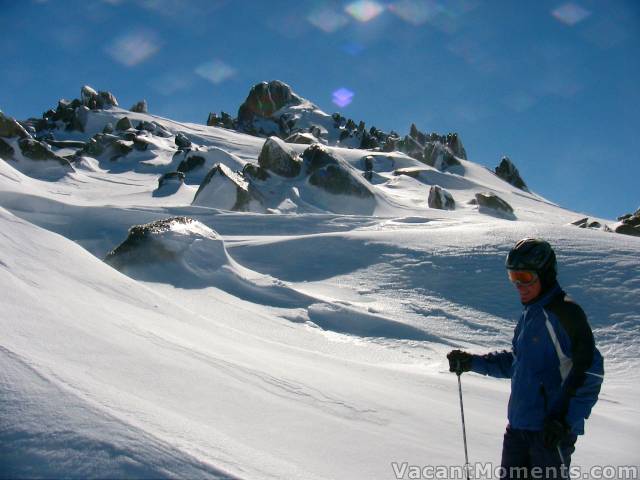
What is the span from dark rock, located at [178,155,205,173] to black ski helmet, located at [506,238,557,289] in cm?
2815

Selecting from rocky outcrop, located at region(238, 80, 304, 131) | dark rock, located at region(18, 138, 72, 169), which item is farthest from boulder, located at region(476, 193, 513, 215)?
rocky outcrop, located at region(238, 80, 304, 131)

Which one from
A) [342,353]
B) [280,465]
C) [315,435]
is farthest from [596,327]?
[280,465]

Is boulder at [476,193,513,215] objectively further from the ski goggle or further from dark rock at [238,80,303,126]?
dark rock at [238,80,303,126]

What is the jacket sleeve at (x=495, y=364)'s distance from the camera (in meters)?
2.95

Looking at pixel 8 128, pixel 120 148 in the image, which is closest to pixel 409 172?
pixel 120 148

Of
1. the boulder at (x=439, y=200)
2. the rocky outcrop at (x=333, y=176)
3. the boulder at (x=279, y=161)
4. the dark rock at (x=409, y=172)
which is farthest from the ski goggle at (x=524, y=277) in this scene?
the dark rock at (x=409, y=172)

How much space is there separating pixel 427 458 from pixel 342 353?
10.7ft

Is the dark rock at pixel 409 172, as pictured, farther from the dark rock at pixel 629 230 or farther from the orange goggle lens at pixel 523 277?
the orange goggle lens at pixel 523 277

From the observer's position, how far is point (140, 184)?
88.0 feet

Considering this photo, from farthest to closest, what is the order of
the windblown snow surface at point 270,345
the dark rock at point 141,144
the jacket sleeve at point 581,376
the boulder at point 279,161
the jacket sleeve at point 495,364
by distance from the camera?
the dark rock at point 141,144
the boulder at point 279,161
the jacket sleeve at point 495,364
the jacket sleeve at point 581,376
the windblown snow surface at point 270,345

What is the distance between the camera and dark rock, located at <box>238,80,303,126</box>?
234ft

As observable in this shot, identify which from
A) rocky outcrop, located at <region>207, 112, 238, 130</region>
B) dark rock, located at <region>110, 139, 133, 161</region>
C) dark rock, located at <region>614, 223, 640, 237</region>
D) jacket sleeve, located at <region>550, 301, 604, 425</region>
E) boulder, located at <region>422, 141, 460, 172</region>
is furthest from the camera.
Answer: rocky outcrop, located at <region>207, 112, 238, 130</region>

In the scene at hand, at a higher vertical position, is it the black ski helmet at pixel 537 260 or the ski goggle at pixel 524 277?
the black ski helmet at pixel 537 260

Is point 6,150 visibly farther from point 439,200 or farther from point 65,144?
point 439,200
